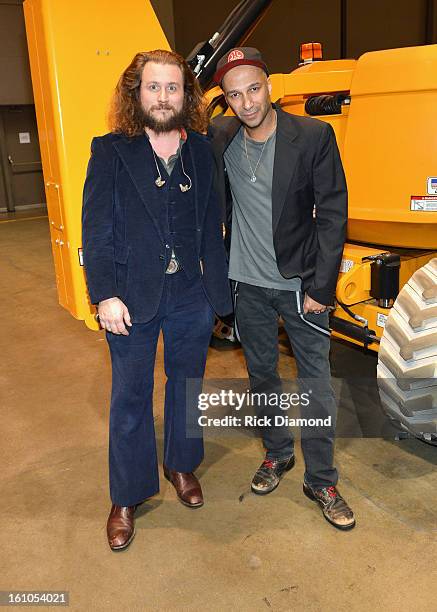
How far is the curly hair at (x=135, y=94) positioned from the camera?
2.25m

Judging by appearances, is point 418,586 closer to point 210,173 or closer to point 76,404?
point 210,173

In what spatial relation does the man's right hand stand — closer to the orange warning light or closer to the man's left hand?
the man's left hand

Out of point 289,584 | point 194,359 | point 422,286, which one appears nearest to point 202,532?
point 289,584

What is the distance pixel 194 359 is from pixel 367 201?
1064 mm

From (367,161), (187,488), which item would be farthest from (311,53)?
(187,488)

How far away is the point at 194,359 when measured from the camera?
105 inches

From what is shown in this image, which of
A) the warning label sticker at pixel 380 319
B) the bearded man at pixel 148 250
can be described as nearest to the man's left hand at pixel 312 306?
the bearded man at pixel 148 250

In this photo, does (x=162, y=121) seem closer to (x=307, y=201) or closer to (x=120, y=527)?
(x=307, y=201)

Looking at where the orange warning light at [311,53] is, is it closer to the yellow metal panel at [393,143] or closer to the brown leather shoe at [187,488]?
the yellow metal panel at [393,143]

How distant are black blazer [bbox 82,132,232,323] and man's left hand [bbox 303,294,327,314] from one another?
1.60 ft

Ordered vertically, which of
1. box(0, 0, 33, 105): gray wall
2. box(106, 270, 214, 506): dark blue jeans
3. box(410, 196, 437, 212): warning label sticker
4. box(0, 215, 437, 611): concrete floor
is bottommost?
box(0, 215, 437, 611): concrete floor

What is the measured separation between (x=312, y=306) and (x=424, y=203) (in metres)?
0.72

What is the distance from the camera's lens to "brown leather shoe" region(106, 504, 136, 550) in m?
2.54

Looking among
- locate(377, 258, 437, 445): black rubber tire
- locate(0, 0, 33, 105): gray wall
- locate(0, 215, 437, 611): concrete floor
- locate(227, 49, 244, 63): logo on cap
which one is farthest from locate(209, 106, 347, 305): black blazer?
locate(0, 0, 33, 105): gray wall
